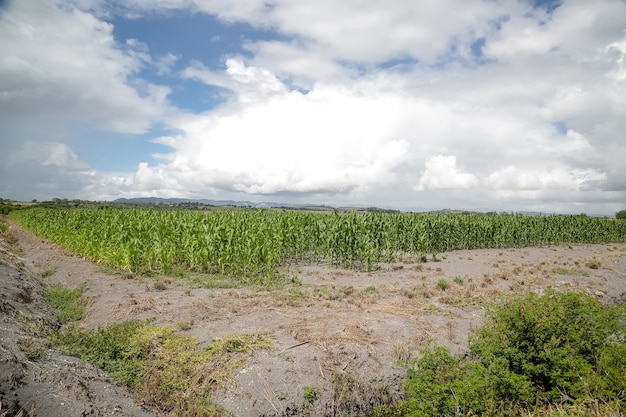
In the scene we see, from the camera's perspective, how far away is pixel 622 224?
46.4 metres

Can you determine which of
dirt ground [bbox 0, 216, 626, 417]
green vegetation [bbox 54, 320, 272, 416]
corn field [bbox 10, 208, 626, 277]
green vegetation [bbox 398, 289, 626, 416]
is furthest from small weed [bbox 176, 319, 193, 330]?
corn field [bbox 10, 208, 626, 277]

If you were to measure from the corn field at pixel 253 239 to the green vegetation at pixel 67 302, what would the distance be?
2506 mm

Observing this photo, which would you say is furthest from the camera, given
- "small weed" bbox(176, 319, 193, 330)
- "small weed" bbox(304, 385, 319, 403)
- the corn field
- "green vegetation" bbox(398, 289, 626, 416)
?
the corn field

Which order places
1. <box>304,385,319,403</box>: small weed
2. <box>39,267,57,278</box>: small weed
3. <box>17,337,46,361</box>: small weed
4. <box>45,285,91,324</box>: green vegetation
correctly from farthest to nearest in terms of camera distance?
<box>39,267,57,278</box>: small weed → <box>45,285,91,324</box>: green vegetation → <box>304,385,319,403</box>: small weed → <box>17,337,46,361</box>: small weed

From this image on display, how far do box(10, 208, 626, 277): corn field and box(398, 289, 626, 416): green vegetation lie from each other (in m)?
9.82

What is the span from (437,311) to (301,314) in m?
4.13

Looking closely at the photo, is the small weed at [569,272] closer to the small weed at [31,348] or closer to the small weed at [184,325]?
the small weed at [184,325]

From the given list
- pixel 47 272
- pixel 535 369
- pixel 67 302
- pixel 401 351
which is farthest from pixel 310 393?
pixel 47 272

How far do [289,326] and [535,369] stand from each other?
5.24m

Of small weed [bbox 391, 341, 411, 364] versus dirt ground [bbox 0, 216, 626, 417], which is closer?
dirt ground [bbox 0, 216, 626, 417]

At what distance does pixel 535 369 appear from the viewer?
241 inches

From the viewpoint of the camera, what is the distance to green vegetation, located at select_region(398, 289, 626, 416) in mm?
5434

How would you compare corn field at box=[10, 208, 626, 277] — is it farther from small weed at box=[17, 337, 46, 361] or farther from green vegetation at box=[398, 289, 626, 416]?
green vegetation at box=[398, 289, 626, 416]

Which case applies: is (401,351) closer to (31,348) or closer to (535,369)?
(535,369)
